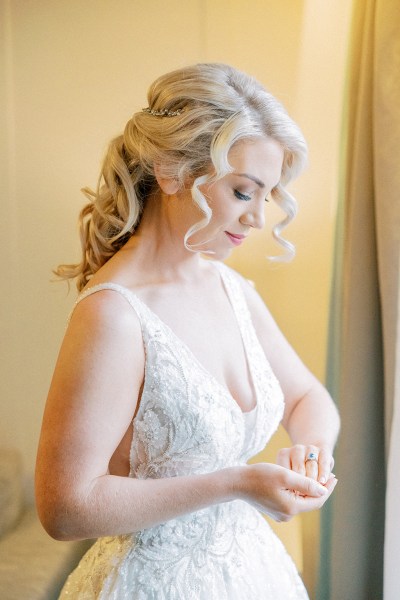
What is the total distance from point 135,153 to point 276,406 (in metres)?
0.56

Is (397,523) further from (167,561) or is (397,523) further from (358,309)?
(167,561)

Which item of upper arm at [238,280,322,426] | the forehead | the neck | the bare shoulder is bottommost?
upper arm at [238,280,322,426]

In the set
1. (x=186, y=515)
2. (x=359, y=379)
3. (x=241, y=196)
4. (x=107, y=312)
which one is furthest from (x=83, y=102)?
(x=186, y=515)

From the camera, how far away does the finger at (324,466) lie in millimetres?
1261

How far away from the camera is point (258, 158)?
4.26 feet

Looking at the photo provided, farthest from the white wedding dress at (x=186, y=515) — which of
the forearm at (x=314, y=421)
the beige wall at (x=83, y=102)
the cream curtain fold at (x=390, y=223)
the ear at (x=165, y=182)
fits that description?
the beige wall at (x=83, y=102)

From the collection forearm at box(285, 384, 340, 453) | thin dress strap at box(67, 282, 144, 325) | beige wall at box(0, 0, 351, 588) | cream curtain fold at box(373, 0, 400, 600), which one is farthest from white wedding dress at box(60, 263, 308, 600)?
beige wall at box(0, 0, 351, 588)

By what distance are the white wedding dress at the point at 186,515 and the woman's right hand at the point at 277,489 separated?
4.5 inches

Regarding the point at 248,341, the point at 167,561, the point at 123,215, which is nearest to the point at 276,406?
the point at 248,341

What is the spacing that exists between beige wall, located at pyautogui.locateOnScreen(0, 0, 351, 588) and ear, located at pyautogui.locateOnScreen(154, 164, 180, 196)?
704mm

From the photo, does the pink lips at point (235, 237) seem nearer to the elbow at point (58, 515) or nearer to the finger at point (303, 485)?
the finger at point (303, 485)

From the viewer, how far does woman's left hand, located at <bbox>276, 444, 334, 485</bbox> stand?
4.15 feet

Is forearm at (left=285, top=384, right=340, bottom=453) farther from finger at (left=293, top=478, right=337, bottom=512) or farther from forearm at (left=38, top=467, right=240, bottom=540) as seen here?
forearm at (left=38, top=467, right=240, bottom=540)

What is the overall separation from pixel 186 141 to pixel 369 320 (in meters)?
0.89
